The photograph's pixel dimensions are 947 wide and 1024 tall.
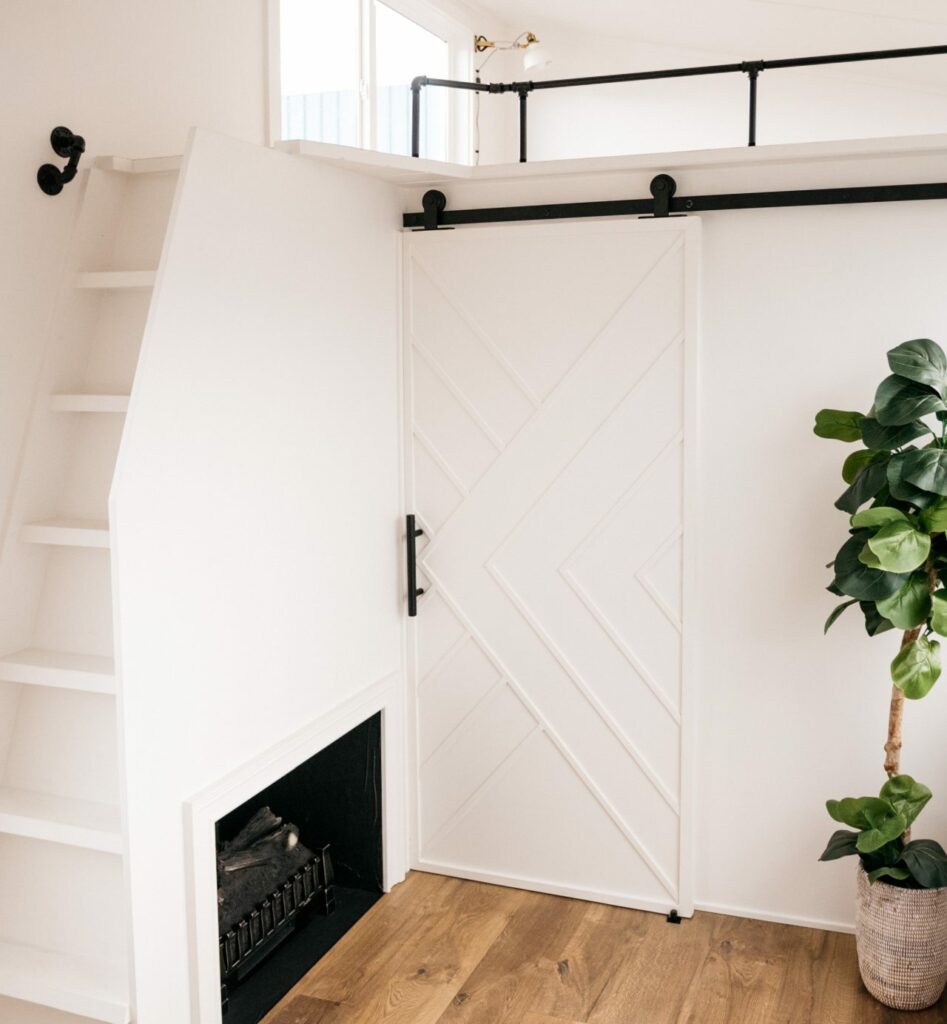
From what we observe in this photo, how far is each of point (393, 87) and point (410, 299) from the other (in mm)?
1998

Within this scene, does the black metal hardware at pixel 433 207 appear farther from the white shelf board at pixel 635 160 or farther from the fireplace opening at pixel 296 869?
the fireplace opening at pixel 296 869

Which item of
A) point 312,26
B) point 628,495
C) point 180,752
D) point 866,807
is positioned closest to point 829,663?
point 866,807

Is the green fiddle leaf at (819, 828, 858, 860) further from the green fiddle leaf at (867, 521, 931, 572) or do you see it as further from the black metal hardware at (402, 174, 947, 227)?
the black metal hardware at (402, 174, 947, 227)

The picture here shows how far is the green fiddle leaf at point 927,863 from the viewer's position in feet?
9.32

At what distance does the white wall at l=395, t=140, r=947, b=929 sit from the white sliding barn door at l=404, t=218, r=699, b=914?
0.10 m

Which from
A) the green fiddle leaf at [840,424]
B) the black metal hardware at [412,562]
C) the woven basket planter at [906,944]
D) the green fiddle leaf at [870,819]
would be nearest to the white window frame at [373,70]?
the black metal hardware at [412,562]

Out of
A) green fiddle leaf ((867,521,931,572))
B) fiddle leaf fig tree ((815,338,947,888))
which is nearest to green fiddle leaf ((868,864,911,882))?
fiddle leaf fig tree ((815,338,947,888))

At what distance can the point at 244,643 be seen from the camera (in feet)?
9.11

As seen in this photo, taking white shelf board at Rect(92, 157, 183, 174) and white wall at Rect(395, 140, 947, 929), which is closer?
white shelf board at Rect(92, 157, 183, 174)

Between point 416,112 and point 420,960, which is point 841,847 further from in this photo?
point 416,112

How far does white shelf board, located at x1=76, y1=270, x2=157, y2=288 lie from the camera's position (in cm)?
245

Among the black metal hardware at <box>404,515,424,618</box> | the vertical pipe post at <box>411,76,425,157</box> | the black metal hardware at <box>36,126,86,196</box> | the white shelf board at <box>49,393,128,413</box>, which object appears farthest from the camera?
the black metal hardware at <box>404,515,424,618</box>

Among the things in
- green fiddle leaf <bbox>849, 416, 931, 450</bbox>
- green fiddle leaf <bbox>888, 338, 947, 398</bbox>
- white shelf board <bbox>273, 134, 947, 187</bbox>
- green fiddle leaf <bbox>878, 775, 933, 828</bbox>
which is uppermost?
white shelf board <bbox>273, 134, 947, 187</bbox>

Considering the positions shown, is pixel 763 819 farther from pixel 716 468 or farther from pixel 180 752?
pixel 180 752
